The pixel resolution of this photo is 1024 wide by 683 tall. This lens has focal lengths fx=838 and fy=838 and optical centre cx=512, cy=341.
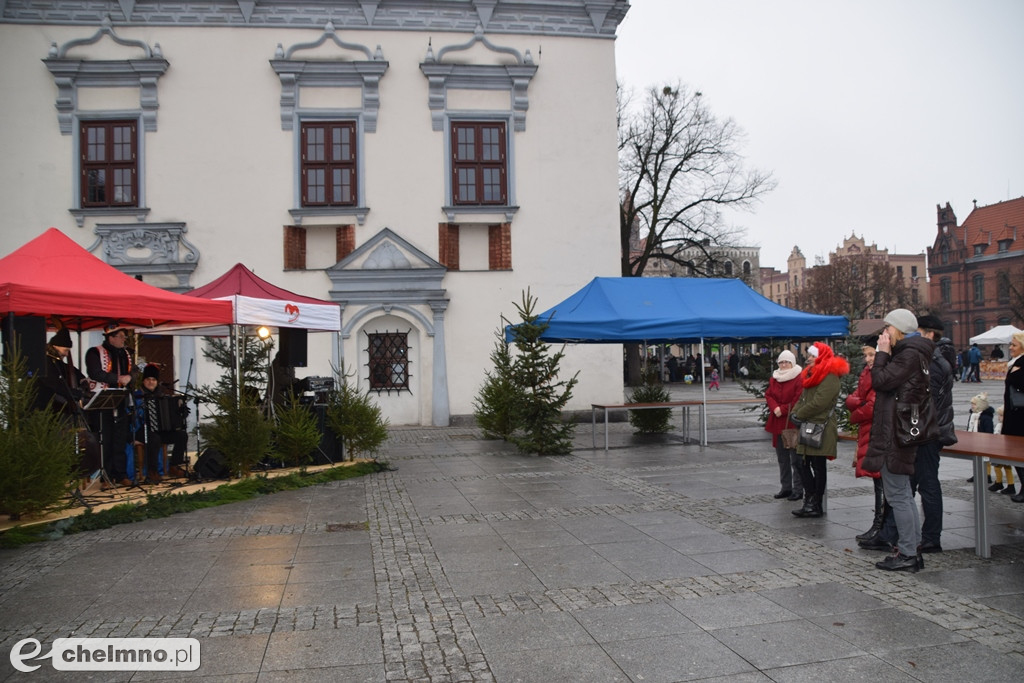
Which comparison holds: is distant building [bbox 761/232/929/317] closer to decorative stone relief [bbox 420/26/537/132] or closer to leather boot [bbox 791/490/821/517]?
decorative stone relief [bbox 420/26/537/132]

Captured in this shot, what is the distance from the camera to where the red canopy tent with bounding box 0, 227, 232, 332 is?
28.6 feet

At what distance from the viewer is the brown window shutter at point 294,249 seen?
19672mm

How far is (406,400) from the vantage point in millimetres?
20094

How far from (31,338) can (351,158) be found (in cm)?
1194

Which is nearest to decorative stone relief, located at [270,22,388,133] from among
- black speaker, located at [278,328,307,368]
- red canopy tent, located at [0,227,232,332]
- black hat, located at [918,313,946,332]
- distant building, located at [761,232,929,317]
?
black speaker, located at [278,328,307,368]

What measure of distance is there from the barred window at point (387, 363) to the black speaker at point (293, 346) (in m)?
6.86

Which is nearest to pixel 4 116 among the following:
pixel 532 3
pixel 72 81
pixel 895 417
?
pixel 72 81

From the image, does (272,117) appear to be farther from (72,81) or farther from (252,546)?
(252,546)

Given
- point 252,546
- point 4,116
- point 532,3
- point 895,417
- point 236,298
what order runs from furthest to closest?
point 532,3 < point 4,116 < point 236,298 < point 252,546 < point 895,417

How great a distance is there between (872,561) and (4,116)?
66.1 feet

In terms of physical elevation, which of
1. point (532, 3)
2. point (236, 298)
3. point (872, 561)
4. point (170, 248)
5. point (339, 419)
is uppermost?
point (532, 3)

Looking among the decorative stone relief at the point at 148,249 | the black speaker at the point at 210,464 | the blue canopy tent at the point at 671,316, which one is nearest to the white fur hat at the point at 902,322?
the blue canopy tent at the point at 671,316

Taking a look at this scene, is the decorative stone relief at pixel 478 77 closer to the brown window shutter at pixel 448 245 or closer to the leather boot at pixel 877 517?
the brown window shutter at pixel 448 245

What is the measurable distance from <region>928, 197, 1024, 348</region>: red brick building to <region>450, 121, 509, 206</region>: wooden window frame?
71.1m
